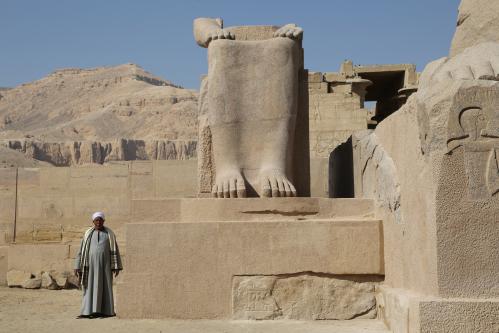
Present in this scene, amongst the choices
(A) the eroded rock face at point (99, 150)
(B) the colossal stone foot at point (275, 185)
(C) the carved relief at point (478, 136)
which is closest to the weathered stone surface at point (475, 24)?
(C) the carved relief at point (478, 136)

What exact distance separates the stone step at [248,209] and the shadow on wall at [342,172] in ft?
2.84

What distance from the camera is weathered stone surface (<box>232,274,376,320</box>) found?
14.3 feet

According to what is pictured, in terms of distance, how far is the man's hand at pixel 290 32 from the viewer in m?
5.09

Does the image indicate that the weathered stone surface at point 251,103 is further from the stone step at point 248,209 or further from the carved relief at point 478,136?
the carved relief at point 478,136

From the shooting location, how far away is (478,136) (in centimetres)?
318

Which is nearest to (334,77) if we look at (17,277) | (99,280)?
(17,277)

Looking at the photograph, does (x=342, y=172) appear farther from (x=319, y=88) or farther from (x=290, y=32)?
(x=319, y=88)

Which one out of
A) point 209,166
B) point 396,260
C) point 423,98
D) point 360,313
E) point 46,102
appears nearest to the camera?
point 423,98

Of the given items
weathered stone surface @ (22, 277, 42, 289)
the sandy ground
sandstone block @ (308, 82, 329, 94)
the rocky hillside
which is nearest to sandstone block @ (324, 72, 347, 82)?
sandstone block @ (308, 82, 329, 94)

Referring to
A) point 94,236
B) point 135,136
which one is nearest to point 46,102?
point 135,136

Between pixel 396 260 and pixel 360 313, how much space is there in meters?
0.57

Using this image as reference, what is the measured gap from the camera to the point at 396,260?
13.1 feet

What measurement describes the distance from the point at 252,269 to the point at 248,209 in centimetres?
45

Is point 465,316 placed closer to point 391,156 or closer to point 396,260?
point 396,260
